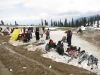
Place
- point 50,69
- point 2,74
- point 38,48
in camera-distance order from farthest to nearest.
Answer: point 38,48 → point 50,69 → point 2,74

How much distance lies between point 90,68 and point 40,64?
4466 millimetres

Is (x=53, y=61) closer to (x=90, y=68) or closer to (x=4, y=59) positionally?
(x=90, y=68)

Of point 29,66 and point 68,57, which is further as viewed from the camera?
point 68,57

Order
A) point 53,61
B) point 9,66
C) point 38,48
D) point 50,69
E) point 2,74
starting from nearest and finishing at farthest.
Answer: point 2,74, point 50,69, point 9,66, point 53,61, point 38,48

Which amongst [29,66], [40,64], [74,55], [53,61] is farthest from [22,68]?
[74,55]

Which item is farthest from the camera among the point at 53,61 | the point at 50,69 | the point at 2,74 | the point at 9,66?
the point at 53,61

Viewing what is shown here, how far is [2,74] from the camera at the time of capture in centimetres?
1278

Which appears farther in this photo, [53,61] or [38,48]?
[38,48]

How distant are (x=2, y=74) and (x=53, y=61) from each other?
16.8 feet

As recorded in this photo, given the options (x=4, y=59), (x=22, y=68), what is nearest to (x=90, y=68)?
(x=22, y=68)

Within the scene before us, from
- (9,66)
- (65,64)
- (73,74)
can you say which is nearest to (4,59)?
(9,66)

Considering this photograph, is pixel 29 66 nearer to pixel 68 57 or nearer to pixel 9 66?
Result: pixel 9 66

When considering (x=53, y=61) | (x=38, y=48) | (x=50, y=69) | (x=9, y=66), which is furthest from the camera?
(x=38, y=48)

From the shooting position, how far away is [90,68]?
13961 millimetres
